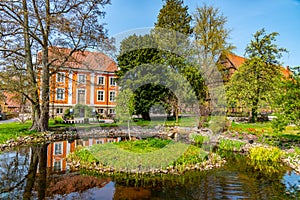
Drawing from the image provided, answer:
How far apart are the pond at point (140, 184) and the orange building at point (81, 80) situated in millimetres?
5640

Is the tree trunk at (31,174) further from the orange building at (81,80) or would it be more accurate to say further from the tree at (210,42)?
the tree at (210,42)

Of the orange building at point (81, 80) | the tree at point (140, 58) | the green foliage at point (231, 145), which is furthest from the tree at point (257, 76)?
the orange building at point (81, 80)

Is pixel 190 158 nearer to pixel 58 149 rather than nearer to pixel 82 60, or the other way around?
pixel 58 149

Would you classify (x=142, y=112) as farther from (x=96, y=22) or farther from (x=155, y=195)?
(x=155, y=195)

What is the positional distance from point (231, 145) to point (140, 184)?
6.92 metres

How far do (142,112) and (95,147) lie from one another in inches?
611

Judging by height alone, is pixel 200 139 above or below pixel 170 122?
below

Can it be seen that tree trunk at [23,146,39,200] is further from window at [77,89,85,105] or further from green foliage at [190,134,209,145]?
window at [77,89,85,105]

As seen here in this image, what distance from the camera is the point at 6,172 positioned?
6738 mm

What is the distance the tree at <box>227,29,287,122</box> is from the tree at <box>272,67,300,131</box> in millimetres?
11157

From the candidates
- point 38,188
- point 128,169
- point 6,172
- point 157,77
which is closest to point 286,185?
point 128,169

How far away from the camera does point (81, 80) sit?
16516mm

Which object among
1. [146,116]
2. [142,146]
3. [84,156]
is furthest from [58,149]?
[146,116]

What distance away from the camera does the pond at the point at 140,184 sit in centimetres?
522
